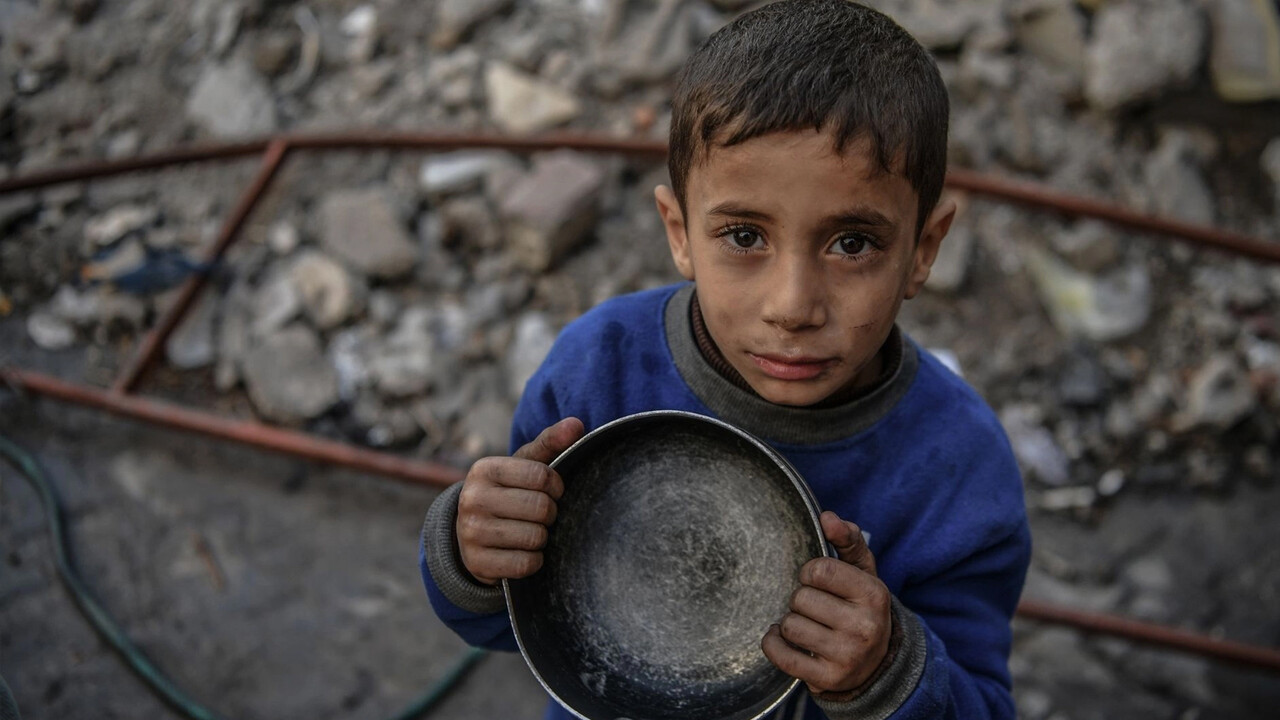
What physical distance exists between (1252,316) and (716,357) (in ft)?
8.36

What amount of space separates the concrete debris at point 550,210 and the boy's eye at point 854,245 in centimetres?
207

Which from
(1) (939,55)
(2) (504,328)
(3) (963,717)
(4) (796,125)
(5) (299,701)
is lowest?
(5) (299,701)

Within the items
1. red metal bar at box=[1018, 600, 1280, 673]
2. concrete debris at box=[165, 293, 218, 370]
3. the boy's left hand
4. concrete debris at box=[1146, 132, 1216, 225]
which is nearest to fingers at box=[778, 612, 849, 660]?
the boy's left hand

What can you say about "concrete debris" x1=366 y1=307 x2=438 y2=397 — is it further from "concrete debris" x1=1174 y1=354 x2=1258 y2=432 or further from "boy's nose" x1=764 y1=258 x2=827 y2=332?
"concrete debris" x1=1174 y1=354 x2=1258 y2=432

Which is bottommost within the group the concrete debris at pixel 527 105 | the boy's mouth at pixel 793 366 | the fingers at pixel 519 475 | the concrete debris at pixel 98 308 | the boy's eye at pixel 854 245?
the concrete debris at pixel 98 308

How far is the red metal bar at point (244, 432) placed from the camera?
2438 millimetres

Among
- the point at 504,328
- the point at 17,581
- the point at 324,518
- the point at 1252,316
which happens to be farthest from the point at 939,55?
the point at 17,581

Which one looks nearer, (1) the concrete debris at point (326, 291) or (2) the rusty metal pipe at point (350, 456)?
(2) the rusty metal pipe at point (350, 456)

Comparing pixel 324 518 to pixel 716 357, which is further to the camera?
pixel 324 518

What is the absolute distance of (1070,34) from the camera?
11.1ft

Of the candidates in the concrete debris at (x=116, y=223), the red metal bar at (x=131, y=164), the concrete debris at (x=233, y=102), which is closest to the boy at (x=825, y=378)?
the red metal bar at (x=131, y=164)

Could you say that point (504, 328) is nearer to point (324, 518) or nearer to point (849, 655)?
point (324, 518)

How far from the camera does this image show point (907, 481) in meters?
1.11

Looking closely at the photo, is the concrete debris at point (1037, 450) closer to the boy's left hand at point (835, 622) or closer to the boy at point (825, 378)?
the boy at point (825, 378)
